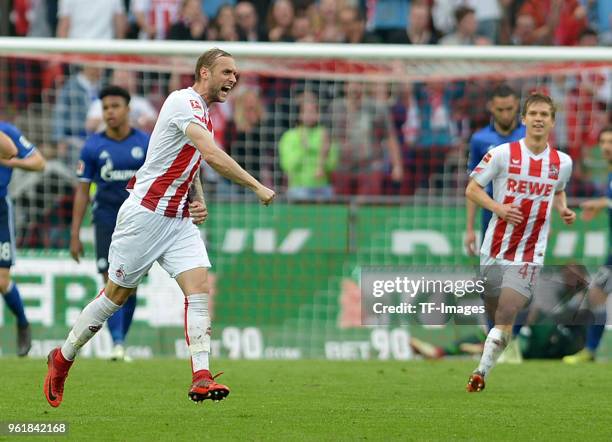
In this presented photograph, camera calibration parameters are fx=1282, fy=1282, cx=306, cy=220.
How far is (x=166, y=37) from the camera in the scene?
1800cm

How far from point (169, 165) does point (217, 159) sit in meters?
0.53

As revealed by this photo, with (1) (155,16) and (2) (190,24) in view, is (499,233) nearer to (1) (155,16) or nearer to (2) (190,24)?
(2) (190,24)

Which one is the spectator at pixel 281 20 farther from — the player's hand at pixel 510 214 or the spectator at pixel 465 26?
the player's hand at pixel 510 214

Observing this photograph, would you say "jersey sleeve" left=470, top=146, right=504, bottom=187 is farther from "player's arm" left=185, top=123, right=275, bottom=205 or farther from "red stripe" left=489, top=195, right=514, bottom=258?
"player's arm" left=185, top=123, right=275, bottom=205

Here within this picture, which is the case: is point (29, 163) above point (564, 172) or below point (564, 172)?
below

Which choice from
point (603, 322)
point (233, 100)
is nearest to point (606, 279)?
point (603, 322)

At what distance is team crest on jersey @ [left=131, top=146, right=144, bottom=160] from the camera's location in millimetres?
12461

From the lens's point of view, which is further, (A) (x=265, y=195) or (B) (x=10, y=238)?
(B) (x=10, y=238)

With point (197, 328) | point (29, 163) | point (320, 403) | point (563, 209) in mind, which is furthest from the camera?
point (29, 163)

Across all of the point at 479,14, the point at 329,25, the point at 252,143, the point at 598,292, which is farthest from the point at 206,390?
the point at 479,14

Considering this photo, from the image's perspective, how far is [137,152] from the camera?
1246 centimetres

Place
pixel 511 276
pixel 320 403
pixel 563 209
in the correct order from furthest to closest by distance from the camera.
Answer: pixel 563 209, pixel 511 276, pixel 320 403

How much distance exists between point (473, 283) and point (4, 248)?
16.3 ft

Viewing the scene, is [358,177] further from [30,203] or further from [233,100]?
[30,203]
